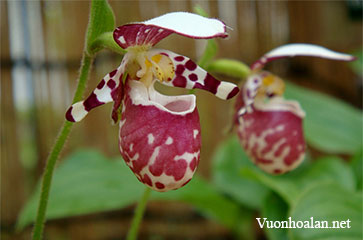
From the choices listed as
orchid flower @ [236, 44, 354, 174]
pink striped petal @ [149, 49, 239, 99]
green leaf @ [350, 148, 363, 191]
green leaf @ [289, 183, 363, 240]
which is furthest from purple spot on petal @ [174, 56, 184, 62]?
green leaf @ [350, 148, 363, 191]

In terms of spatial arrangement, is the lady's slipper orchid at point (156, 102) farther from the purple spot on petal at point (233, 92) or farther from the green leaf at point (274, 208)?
the green leaf at point (274, 208)

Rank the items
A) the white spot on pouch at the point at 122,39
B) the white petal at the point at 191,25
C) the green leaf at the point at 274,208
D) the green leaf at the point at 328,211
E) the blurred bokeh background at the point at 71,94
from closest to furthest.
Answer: the white petal at the point at 191,25
the white spot on pouch at the point at 122,39
the green leaf at the point at 328,211
the green leaf at the point at 274,208
the blurred bokeh background at the point at 71,94

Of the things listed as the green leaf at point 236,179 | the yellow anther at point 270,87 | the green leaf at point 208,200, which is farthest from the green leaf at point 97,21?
the green leaf at point 236,179

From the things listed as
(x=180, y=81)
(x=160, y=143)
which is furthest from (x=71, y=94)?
(x=160, y=143)

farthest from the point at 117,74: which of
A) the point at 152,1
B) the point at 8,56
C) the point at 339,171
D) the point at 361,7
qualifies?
the point at 361,7

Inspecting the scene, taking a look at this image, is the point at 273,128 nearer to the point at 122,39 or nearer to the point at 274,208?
the point at 274,208

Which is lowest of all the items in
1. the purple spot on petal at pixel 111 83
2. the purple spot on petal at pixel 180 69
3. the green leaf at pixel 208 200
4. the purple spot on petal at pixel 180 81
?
the green leaf at pixel 208 200
